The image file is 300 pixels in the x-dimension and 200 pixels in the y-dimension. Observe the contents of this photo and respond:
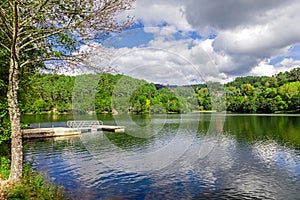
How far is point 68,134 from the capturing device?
135ft

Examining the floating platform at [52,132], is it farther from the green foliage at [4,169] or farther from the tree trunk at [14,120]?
the tree trunk at [14,120]

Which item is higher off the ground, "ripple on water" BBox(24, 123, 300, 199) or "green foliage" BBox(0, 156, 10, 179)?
"green foliage" BBox(0, 156, 10, 179)

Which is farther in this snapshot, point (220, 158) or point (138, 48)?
point (220, 158)

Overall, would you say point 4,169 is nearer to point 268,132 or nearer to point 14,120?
point 14,120

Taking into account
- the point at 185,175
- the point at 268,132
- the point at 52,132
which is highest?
the point at 52,132

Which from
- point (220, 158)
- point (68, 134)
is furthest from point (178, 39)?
point (68, 134)

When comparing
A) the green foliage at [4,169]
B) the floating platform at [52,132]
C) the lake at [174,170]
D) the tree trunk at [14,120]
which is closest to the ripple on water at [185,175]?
the lake at [174,170]

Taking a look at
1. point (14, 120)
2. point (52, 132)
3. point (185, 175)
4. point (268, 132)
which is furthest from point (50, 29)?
point (268, 132)

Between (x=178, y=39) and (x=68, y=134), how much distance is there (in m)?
29.3

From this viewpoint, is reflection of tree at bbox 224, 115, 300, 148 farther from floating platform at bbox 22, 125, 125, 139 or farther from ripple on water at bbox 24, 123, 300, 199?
floating platform at bbox 22, 125, 125, 139

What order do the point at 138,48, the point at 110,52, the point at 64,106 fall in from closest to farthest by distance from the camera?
1. the point at 110,52
2. the point at 138,48
3. the point at 64,106

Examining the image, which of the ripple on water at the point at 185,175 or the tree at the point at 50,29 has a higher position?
the tree at the point at 50,29

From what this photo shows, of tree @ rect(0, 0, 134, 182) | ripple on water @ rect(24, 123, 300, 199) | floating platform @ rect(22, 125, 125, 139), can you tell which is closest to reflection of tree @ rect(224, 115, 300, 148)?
ripple on water @ rect(24, 123, 300, 199)

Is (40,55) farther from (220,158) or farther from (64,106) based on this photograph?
(64,106)
